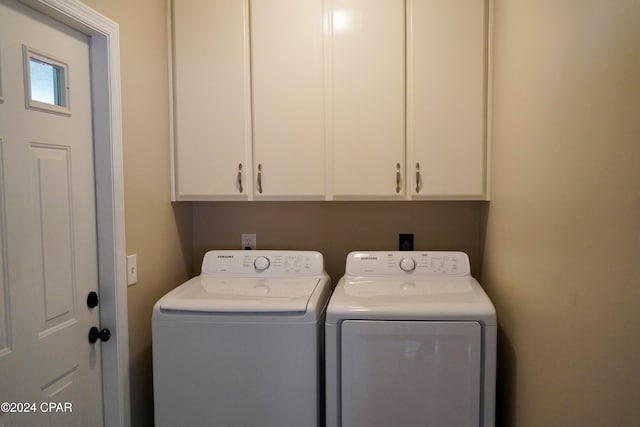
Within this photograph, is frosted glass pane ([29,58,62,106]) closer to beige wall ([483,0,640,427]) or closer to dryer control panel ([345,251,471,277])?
dryer control panel ([345,251,471,277])

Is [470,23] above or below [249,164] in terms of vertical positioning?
above

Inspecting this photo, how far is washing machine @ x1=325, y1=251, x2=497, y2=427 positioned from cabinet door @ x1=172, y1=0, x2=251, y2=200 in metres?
0.86

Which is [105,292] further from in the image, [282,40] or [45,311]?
[282,40]

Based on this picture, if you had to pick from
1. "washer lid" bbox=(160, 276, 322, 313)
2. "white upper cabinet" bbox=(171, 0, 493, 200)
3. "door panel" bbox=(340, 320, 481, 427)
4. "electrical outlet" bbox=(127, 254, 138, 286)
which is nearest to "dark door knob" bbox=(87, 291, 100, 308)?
"electrical outlet" bbox=(127, 254, 138, 286)

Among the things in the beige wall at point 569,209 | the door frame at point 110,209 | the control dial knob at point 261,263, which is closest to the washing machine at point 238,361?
the door frame at point 110,209

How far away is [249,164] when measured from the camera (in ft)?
6.41

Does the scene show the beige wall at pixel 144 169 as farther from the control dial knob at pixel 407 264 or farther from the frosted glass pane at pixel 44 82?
the control dial knob at pixel 407 264

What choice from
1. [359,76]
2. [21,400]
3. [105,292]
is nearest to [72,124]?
[105,292]

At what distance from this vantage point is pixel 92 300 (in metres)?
1.52

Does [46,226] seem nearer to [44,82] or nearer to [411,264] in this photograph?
[44,82]

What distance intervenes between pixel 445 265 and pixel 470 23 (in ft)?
3.55

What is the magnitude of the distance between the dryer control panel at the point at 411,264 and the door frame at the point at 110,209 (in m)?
0.98

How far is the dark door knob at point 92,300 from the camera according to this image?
151 centimetres

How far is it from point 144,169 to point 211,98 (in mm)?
460
